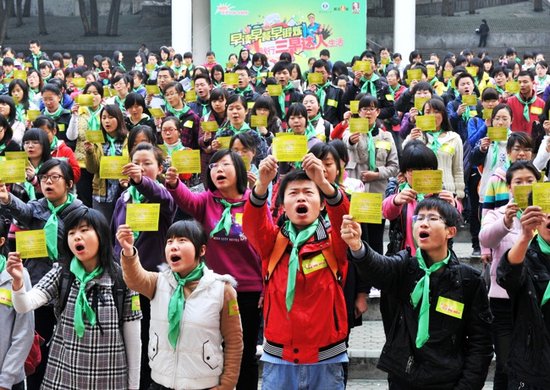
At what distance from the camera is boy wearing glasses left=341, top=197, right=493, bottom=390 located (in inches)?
152

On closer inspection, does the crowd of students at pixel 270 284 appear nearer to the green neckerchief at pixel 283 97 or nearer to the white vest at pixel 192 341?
the white vest at pixel 192 341

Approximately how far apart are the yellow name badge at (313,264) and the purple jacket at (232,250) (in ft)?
3.02

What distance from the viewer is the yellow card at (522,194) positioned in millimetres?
4031

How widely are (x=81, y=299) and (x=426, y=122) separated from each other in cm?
337

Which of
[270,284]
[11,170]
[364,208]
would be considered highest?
[11,170]

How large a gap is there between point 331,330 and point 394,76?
768 cm

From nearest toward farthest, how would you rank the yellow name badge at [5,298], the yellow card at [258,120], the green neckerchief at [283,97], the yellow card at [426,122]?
the yellow name badge at [5,298] → the yellow card at [426,122] → the yellow card at [258,120] → the green neckerchief at [283,97]

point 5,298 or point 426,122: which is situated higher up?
point 426,122

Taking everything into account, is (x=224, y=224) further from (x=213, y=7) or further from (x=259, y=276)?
(x=213, y=7)

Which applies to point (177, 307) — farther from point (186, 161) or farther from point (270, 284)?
point (186, 161)

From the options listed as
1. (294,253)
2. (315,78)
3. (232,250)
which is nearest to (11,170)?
(232,250)

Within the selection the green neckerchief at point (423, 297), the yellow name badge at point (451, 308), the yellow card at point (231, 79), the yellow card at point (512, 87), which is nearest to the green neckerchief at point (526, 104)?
the yellow card at point (512, 87)

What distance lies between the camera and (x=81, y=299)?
14.0 ft

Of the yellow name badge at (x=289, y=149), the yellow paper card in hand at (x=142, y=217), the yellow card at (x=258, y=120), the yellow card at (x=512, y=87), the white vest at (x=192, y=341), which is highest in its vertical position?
the yellow card at (x=512, y=87)
